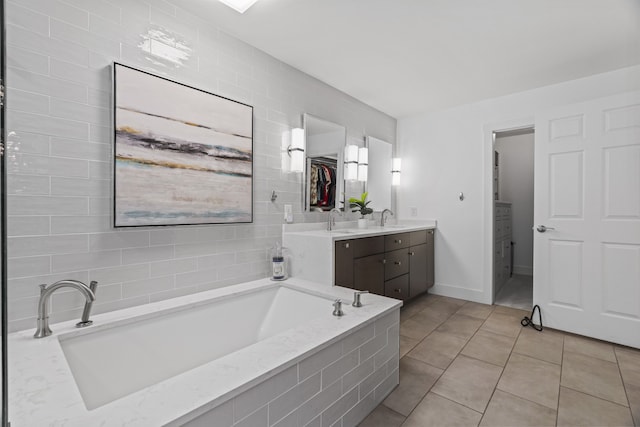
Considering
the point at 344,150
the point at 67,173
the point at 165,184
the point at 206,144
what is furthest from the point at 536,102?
the point at 67,173

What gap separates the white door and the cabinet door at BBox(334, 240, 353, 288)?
192 cm

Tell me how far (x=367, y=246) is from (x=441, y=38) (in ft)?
5.78

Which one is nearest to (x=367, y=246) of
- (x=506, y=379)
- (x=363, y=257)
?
(x=363, y=257)

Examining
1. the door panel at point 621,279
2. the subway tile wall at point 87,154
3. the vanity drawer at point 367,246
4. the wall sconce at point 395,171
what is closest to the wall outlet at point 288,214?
the subway tile wall at point 87,154

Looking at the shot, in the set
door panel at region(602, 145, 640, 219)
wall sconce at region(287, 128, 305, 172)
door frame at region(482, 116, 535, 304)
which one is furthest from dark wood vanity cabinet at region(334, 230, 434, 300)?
door panel at region(602, 145, 640, 219)

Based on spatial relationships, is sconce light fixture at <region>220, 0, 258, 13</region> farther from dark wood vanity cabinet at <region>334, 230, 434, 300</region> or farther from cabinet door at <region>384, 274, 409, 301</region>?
cabinet door at <region>384, 274, 409, 301</region>

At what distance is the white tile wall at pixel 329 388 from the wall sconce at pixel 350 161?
6.12 ft

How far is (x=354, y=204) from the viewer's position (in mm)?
3332

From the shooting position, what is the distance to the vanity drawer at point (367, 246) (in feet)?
8.32

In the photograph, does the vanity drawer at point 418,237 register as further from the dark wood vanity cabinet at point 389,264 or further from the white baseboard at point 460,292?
the white baseboard at point 460,292

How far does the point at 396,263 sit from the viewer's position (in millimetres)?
3074

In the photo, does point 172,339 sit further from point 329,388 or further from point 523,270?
point 523,270

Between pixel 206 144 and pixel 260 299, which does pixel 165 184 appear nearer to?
pixel 206 144

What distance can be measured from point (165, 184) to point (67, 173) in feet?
1.54
